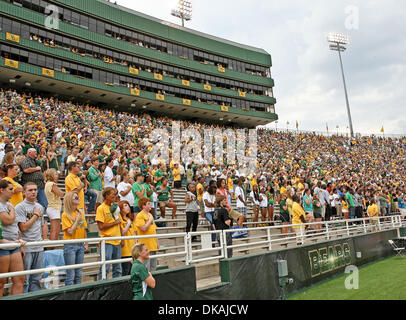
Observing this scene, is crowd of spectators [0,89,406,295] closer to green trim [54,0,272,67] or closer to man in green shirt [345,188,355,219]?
man in green shirt [345,188,355,219]

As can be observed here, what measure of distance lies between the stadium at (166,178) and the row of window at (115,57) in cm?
16

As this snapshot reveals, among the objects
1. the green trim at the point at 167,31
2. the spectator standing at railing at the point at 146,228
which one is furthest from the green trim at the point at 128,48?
the spectator standing at railing at the point at 146,228

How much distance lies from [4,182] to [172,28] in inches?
1750

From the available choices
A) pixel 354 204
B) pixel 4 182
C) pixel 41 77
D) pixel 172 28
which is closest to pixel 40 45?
pixel 41 77

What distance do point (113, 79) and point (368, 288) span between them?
35946 mm

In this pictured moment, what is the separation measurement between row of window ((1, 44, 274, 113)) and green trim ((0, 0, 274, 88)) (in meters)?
3.14

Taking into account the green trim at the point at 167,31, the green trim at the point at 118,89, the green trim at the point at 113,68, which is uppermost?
the green trim at the point at 167,31

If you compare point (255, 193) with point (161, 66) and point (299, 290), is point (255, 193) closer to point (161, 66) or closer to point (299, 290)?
point (299, 290)

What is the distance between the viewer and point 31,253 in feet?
14.6

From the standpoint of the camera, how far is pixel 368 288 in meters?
8.13

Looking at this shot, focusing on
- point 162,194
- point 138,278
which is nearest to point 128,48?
point 162,194

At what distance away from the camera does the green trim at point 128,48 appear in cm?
3244

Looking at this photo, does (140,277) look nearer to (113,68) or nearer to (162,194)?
(162,194)

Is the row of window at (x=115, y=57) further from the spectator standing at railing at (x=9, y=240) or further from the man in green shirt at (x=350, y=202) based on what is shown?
the spectator standing at railing at (x=9, y=240)
